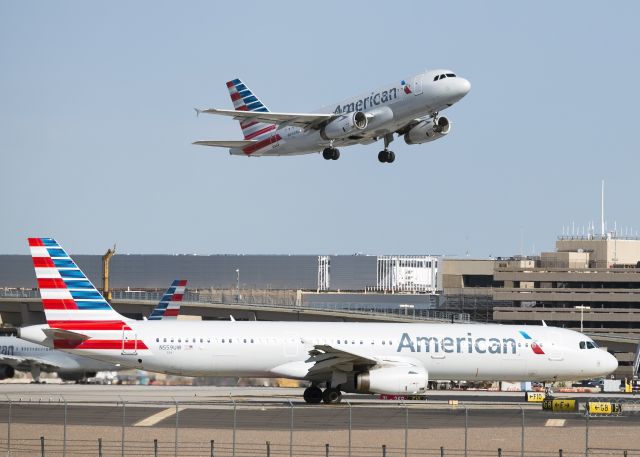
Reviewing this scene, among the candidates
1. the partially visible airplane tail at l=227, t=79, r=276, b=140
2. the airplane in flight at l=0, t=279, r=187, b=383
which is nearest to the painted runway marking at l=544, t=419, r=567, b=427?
the airplane in flight at l=0, t=279, r=187, b=383

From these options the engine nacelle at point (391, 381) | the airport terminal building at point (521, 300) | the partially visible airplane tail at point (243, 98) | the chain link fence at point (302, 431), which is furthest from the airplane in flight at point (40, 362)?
the airport terminal building at point (521, 300)

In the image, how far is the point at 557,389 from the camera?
8144 cm

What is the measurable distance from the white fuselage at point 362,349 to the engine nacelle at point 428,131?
9.67 m

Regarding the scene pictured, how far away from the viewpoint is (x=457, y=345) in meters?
62.3

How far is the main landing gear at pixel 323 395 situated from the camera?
5972cm

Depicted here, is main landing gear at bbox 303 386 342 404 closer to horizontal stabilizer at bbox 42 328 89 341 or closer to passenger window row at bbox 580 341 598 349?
horizontal stabilizer at bbox 42 328 89 341

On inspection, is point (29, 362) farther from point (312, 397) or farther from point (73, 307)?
point (312, 397)

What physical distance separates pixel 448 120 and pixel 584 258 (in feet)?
389

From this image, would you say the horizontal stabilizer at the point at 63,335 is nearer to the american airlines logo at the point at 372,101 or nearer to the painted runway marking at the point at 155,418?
the painted runway marking at the point at 155,418

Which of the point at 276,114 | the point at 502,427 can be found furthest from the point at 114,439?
the point at 276,114

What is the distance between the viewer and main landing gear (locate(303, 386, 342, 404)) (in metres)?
59.7

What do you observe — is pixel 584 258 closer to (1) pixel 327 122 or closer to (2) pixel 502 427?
(1) pixel 327 122

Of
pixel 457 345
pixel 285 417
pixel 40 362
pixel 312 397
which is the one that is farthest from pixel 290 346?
pixel 40 362

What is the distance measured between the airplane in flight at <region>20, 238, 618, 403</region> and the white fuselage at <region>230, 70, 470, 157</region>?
978cm
